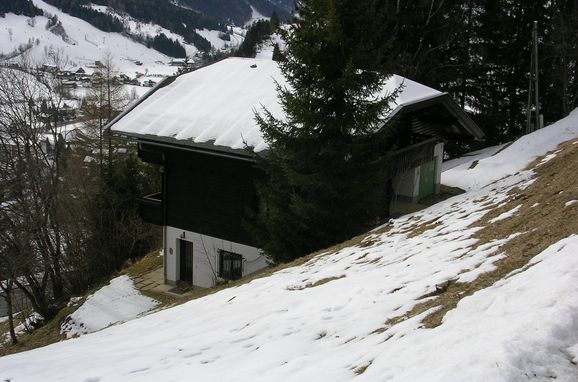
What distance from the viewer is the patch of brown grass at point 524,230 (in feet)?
19.3

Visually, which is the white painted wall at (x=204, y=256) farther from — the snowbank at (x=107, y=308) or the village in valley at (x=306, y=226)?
the snowbank at (x=107, y=308)

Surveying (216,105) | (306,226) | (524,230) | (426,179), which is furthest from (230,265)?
(524,230)

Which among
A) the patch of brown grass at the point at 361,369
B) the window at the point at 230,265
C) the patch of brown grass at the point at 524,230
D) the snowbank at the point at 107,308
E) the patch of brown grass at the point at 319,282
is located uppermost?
the patch of brown grass at the point at 524,230

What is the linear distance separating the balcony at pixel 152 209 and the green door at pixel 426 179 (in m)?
9.31

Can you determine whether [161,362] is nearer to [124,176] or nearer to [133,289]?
[133,289]

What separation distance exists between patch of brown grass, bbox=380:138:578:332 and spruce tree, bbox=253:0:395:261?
4.48 metres

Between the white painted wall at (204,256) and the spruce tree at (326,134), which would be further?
the white painted wall at (204,256)

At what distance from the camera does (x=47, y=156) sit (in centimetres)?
3125

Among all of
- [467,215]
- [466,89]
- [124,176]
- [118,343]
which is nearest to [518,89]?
[466,89]

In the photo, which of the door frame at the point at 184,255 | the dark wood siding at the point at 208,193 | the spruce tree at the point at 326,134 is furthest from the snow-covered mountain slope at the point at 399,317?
the door frame at the point at 184,255

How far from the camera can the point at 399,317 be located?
19.6 ft

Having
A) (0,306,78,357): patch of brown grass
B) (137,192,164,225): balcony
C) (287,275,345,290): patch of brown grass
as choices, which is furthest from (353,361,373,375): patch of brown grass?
(137,192,164,225): balcony

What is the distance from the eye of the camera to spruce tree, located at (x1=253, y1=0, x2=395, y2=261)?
A: 544 inches

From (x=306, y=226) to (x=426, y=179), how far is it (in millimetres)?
9410
